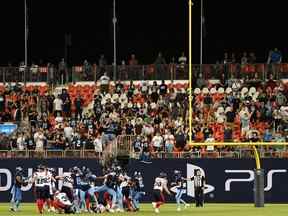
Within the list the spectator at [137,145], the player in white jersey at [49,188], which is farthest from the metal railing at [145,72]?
the player in white jersey at [49,188]

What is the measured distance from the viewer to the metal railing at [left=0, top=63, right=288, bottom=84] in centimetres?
3941

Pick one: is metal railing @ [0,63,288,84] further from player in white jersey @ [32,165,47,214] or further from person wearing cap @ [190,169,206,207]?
player in white jersey @ [32,165,47,214]

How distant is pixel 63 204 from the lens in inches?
1197

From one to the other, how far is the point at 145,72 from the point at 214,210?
11018 mm

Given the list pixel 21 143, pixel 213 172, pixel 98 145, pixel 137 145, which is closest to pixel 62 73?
pixel 21 143

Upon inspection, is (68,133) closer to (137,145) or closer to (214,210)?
(137,145)

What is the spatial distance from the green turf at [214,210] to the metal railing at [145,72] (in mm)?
6856

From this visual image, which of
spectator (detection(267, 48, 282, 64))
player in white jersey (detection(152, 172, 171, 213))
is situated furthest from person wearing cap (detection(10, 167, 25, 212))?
spectator (detection(267, 48, 282, 64))

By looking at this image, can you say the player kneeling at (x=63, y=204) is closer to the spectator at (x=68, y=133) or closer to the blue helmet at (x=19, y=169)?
the blue helmet at (x=19, y=169)

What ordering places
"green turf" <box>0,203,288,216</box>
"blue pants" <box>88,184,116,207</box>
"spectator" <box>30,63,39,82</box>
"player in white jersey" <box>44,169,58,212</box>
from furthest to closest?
"spectator" <box>30,63,39,82</box> → "player in white jersey" <box>44,169,58,212</box> → "blue pants" <box>88,184,116,207</box> → "green turf" <box>0,203,288,216</box>

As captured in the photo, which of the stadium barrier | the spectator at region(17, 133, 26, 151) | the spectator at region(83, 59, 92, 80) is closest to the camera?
the stadium barrier

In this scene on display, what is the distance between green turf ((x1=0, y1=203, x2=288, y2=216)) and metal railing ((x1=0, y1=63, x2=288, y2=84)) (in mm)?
6856

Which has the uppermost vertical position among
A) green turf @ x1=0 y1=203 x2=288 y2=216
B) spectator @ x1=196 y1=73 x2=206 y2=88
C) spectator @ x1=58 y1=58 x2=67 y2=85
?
spectator @ x1=58 y1=58 x2=67 y2=85

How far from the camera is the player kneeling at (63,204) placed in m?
30.4
